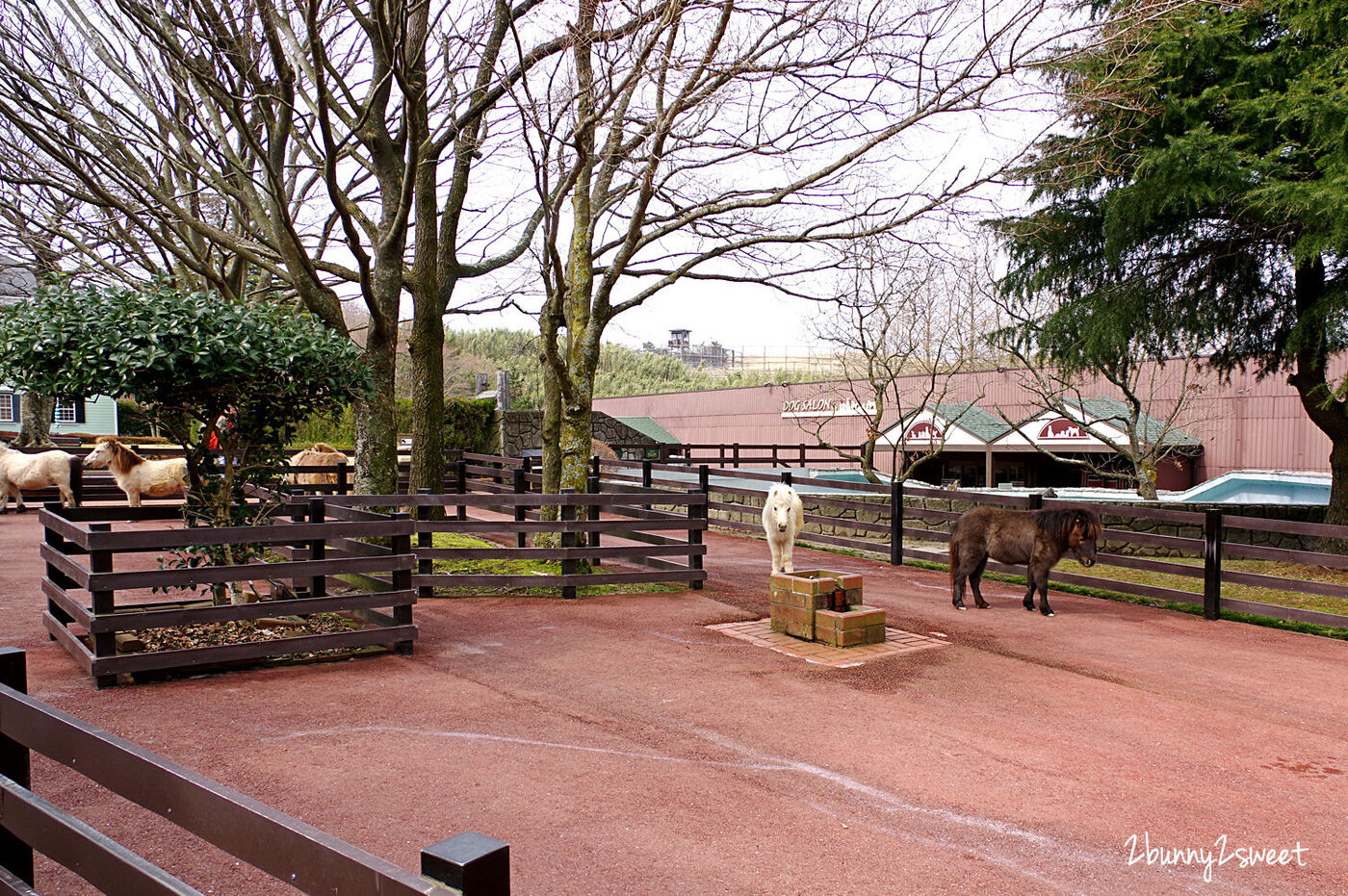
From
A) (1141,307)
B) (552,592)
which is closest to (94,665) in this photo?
(552,592)

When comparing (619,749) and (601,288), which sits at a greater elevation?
(601,288)

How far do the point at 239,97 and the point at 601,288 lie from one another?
4354 mm

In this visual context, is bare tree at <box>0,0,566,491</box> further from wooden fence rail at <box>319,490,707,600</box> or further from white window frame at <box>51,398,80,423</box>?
white window frame at <box>51,398,80,423</box>

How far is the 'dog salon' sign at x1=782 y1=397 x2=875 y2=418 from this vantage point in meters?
26.3

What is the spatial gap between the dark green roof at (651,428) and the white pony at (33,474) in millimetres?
22593

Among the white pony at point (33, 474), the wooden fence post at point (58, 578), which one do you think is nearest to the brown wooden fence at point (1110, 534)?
the wooden fence post at point (58, 578)

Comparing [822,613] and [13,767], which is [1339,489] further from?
[13,767]

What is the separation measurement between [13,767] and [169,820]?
0.79m

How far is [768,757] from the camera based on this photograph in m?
4.50

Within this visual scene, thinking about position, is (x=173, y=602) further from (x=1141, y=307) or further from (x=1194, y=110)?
(x=1194, y=110)

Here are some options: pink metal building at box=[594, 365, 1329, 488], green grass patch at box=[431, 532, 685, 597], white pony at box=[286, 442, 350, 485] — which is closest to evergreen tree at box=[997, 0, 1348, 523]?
pink metal building at box=[594, 365, 1329, 488]

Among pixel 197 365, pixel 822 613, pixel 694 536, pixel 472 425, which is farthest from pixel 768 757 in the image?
pixel 472 425

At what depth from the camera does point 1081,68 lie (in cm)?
995

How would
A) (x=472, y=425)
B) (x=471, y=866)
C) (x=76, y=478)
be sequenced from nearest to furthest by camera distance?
(x=471, y=866)
(x=76, y=478)
(x=472, y=425)
